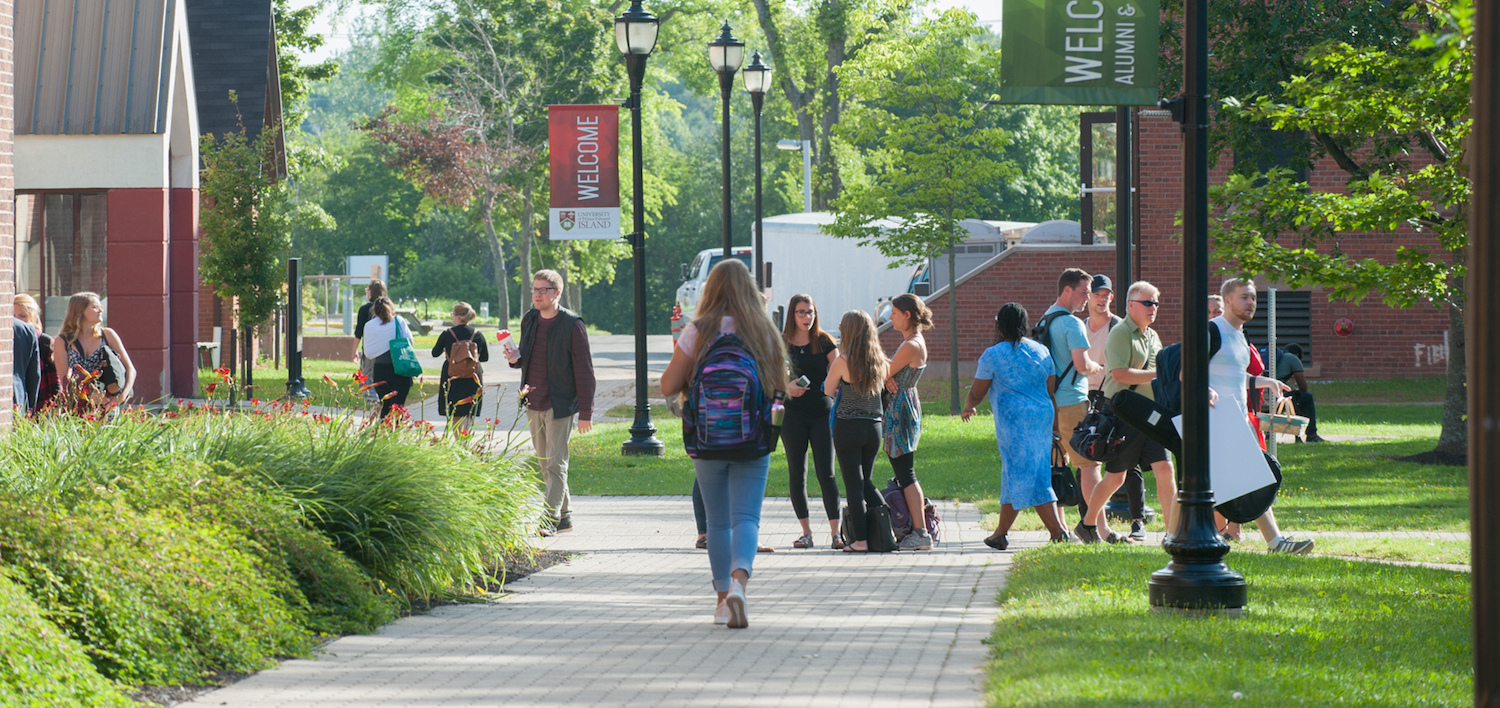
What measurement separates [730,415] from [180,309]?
60.6 ft

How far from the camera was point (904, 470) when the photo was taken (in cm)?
997

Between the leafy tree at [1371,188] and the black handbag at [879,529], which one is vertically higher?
the leafy tree at [1371,188]

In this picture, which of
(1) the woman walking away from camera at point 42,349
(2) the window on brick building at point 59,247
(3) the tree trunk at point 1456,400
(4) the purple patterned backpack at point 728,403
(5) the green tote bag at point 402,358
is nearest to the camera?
Answer: (4) the purple patterned backpack at point 728,403

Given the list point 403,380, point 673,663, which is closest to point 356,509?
point 673,663

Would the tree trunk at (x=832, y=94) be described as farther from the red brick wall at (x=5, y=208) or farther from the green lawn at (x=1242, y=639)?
the green lawn at (x=1242, y=639)

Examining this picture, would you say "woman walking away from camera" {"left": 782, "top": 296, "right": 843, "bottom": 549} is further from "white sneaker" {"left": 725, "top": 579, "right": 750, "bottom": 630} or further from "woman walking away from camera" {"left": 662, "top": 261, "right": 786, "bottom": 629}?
"white sneaker" {"left": 725, "top": 579, "right": 750, "bottom": 630}

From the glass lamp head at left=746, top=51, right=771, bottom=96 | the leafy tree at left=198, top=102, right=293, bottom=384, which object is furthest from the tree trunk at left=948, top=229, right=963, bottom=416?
the leafy tree at left=198, top=102, right=293, bottom=384

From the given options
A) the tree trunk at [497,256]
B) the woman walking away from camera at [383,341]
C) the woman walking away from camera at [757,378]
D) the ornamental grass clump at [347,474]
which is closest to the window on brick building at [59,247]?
the woman walking away from camera at [383,341]

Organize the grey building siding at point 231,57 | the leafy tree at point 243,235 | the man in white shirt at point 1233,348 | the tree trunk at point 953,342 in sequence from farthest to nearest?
1. the grey building siding at point 231,57
2. the tree trunk at point 953,342
3. the leafy tree at point 243,235
4. the man in white shirt at point 1233,348

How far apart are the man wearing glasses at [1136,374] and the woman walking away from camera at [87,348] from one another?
709cm

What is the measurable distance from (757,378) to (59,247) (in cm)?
1817

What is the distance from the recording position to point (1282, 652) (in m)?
6.12

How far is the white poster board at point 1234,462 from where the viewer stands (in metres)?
8.39

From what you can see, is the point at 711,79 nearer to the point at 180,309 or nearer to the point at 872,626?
the point at 180,309
